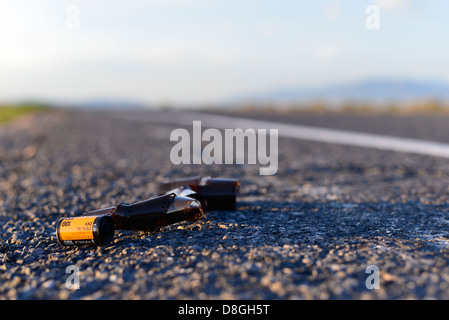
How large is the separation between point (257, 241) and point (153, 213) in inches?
30.8

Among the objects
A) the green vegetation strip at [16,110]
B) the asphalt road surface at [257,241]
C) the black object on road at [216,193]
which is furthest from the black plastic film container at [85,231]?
the green vegetation strip at [16,110]

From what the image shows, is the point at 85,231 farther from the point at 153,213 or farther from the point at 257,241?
the point at 257,241

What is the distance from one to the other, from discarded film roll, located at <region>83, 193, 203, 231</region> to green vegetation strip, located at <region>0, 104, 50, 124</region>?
18.0 meters

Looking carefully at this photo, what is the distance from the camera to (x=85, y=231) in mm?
2779

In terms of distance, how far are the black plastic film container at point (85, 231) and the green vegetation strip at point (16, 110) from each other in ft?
58.9

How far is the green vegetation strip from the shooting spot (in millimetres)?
20191

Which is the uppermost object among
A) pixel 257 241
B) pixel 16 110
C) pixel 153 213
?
pixel 16 110

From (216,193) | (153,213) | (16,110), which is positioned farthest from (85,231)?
(16,110)

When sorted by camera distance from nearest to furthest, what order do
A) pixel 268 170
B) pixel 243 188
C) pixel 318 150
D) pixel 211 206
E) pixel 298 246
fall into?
pixel 298 246 < pixel 211 206 < pixel 243 188 < pixel 268 170 < pixel 318 150

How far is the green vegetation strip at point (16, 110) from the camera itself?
20.2m

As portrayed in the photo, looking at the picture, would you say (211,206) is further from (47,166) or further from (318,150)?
(318,150)

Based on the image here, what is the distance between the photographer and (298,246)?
2631 mm
